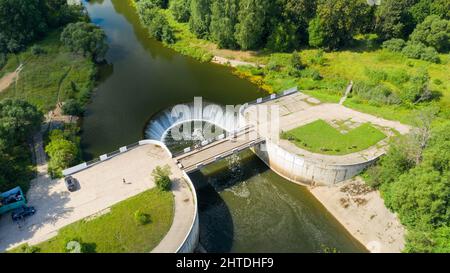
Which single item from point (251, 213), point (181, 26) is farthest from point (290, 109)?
point (181, 26)

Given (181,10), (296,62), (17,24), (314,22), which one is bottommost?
(296,62)

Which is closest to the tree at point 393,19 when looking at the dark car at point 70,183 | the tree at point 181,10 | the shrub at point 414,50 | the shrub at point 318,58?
the shrub at point 414,50

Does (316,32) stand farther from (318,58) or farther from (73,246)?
(73,246)

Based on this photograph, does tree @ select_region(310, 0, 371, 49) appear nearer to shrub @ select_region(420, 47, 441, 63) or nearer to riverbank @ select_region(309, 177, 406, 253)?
shrub @ select_region(420, 47, 441, 63)

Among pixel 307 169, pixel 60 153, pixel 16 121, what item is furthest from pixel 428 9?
pixel 16 121

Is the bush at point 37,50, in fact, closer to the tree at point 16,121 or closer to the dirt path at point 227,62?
the tree at point 16,121

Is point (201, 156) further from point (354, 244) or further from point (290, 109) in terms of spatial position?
point (354, 244)

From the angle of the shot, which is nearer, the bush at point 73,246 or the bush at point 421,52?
the bush at point 73,246
